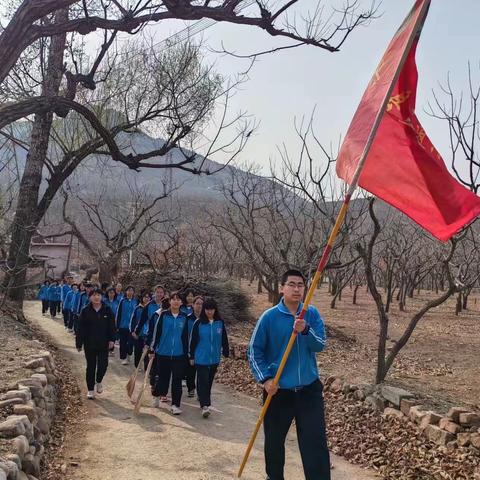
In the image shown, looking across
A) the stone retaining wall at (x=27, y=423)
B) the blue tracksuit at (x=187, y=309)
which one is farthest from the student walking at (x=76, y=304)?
the stone retaining wall at (x=27, y=423)

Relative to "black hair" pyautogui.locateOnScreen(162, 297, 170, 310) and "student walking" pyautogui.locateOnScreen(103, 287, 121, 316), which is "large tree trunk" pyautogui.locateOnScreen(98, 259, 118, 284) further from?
"black hair" pyautogui.locateOnScreen(162, 297, 170, 310)

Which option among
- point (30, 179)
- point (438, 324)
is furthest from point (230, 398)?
point (438, 324)

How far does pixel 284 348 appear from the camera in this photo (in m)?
4.29

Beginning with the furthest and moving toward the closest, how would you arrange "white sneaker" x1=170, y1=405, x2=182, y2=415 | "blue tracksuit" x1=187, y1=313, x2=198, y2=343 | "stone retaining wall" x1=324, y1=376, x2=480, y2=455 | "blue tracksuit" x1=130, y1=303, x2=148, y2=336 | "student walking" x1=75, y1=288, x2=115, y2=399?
"blue tracksuit" x1=130, y1=303, x2=148, y2=336
"student walking" x1=75, y1=288, x2=115, y2=399
"blue tracksuit" x1=187, y1=313, x2=198, y2=343
"white sneaker" x1=170, y1=405, x2=182, y2=415
"stone retaining wall" x1=324, y1=376, x2=480, y2=455

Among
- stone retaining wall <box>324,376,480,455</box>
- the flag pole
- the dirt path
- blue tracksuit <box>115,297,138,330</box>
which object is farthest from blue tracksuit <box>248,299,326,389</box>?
blue tracksuit <box>115,297,138,330</box>

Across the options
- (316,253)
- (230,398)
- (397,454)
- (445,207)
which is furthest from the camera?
(316,253)

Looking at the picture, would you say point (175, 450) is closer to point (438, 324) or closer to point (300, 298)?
point (300, 298)

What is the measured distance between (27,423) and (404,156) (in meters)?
4.36

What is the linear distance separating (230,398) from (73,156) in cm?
895

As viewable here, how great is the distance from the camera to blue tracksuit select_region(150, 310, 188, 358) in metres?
8.23

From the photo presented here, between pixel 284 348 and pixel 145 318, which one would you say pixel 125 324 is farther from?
pixel 284 348

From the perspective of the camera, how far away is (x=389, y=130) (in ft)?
14.6

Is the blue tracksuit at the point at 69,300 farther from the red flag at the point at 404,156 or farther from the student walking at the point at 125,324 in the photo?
the red flag at the point at 404,156

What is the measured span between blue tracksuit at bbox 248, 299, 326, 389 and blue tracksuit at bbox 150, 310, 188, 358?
4090mm
